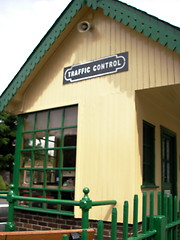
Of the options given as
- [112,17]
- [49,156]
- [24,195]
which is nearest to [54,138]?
[49,156]

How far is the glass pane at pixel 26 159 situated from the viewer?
6500 mm

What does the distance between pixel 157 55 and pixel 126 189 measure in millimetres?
2454

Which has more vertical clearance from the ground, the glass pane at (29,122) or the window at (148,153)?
the glass pane at (29,122)

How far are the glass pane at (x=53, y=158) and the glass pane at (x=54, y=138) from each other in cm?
14

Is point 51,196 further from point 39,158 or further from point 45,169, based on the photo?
point 39,158

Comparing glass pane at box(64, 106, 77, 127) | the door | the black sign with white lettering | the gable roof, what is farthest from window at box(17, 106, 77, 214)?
the door

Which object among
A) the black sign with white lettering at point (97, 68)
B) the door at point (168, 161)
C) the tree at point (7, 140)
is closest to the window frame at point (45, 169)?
the black sign with white lettering at point (97, 68)

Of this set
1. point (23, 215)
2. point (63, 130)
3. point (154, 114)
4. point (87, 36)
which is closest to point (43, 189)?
point (23, 215)

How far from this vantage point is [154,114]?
5891 millimetres

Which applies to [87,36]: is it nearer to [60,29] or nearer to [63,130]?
[60,29]

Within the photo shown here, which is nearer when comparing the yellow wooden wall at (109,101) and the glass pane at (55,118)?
the yellow wooden wall at (109,101)

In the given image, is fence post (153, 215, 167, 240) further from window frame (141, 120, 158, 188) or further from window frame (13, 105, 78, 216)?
window frame (13, 105, 78, 216)

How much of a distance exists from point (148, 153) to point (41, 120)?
2608 mm

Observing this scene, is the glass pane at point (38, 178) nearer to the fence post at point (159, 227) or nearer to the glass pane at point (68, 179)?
the glass pane at point (68, 179)
